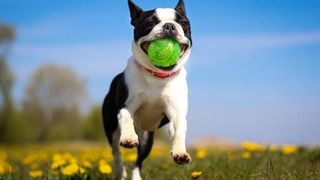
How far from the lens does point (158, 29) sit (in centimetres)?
493

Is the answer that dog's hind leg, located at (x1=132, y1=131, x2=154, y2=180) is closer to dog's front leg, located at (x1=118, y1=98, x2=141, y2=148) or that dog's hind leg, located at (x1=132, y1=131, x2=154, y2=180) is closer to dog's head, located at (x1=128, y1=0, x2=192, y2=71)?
dog's front leg, located at (x1=118, y1=98, x2=141, y2=148)

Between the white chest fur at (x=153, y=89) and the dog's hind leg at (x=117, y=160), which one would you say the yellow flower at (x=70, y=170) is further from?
the white chest fur at (x=153, y=89)

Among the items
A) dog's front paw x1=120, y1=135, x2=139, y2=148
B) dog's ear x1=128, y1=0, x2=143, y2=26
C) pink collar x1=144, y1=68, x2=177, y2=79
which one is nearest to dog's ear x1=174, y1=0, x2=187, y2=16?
dog's ear x1=128, y1=0, x2=143, y2=26

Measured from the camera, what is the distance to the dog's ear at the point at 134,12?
5363 mm

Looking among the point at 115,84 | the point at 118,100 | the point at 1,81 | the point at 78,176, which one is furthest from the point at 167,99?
the point at 1,81

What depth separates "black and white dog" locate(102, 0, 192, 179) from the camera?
16.2 ft

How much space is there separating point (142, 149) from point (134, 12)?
202 cm

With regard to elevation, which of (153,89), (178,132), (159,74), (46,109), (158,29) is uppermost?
(158,29)

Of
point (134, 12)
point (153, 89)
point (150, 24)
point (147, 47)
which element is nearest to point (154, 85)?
point (153, 89)

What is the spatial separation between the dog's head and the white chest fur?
6.4 inches

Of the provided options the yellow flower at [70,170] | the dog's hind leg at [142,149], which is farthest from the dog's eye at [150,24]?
the yellow flower at [70,170]

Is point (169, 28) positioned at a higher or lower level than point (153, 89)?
higher

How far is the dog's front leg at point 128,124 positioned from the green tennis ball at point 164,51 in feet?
2.07

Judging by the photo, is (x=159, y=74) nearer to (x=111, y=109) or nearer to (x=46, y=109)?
(x=111, y=109)
